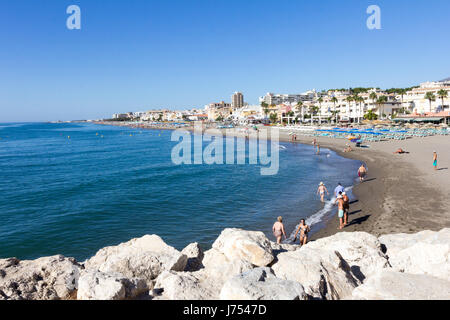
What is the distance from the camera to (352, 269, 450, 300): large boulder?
4.31 meters

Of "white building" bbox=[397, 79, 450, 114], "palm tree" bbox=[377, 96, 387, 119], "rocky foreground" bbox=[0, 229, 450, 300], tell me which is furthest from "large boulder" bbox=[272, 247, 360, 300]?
"white building" bbox=[397, 79, 450, 114]

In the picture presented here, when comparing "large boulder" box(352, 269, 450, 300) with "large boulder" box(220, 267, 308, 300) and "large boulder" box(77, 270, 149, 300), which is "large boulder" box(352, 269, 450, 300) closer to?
"large boulder" box(220, 267, 308, 300)

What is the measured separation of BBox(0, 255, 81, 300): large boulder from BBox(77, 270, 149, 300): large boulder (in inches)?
49.4

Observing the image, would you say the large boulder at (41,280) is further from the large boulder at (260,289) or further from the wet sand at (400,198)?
the wet sand at (400,198)

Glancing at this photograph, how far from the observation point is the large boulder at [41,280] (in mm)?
5195

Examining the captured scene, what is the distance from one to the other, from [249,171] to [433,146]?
875 inches

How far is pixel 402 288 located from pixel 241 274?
7.99 ft

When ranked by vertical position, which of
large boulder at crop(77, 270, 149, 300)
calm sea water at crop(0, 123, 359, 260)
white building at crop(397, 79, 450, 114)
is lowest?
calm sea water at crop(0, 123, 359, 260)

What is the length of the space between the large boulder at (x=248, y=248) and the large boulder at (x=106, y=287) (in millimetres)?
2118

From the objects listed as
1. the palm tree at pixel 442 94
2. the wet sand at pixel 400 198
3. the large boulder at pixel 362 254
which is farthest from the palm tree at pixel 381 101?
the large boulder at pixel 362 254
